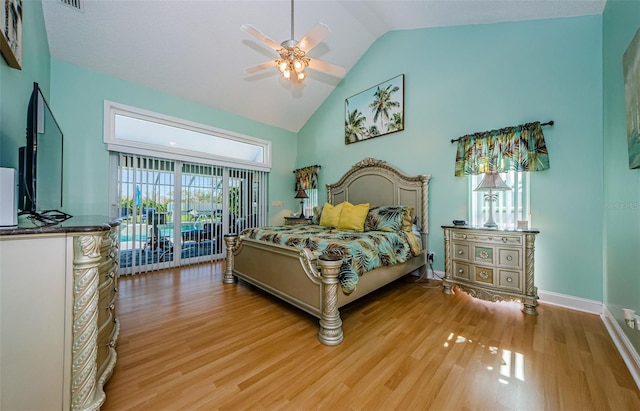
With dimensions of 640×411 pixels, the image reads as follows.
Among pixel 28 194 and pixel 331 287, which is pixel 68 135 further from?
pixel 331 287

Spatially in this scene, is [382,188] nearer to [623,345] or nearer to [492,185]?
[492,185]

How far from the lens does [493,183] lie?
2568 mm

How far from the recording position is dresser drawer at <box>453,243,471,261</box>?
263 centimetres

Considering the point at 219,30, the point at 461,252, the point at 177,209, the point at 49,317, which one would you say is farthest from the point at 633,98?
the point at 177,209

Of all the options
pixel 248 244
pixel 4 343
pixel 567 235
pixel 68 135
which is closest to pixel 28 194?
pixel 4 343

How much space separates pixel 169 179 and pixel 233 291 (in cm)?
235

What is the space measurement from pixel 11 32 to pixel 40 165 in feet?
2.71

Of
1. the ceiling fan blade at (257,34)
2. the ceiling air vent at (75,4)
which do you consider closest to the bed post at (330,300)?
the ceiling fan blade at (257,34)

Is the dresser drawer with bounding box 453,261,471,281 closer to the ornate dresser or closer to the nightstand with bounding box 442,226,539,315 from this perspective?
the nightstand with bounding box 442,226,539,315

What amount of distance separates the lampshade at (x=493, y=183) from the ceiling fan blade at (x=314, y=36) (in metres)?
2.28

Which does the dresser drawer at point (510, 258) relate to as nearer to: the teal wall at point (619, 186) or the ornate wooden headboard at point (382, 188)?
the teal wall at point (619, 186)

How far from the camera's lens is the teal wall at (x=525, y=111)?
233 centimetres

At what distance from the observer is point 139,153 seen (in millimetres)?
3521

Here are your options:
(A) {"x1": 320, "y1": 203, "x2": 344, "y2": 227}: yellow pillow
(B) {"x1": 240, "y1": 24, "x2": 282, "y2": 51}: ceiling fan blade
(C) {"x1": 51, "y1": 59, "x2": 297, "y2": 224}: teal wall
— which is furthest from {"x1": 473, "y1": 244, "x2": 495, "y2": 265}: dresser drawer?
(C) {"x1": 51, "y1": 59, "x2": 297, "y2": 224}: teal wall
